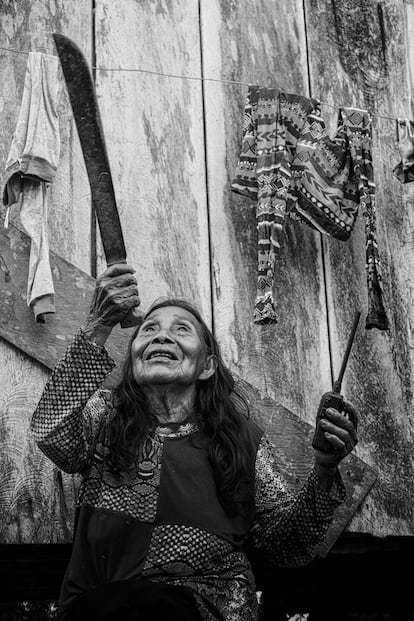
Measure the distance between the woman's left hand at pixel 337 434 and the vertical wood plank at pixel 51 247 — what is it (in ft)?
3.29

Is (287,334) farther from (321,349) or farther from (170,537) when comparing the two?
(170,537)

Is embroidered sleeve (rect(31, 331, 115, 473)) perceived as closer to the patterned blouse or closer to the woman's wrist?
the patterned blouse

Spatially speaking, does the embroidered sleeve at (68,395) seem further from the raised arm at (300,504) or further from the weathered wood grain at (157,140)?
the weathered wood grain at (157,140)

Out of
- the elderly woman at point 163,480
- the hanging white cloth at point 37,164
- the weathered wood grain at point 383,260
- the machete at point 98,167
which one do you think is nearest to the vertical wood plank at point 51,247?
the hanging white cloth at point 37,164

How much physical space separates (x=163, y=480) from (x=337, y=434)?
55cm

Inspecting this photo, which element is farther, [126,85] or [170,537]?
[126,85]

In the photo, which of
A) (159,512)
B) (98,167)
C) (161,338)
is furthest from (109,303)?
(159,512)

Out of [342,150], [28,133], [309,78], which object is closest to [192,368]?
[28,133]

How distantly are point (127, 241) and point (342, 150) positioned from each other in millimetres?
1012

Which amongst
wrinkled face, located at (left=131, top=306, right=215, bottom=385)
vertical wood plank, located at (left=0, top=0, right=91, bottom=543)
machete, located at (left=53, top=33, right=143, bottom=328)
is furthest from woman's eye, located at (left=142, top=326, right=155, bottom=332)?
vertical wood plank, located at (left=0, top=0, right=91, bottom=543)

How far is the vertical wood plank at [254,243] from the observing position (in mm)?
4055

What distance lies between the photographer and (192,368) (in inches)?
133

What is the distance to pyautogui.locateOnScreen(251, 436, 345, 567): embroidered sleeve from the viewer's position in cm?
316

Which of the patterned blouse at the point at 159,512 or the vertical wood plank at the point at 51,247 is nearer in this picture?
the patterned blouse at the point at 159,512
